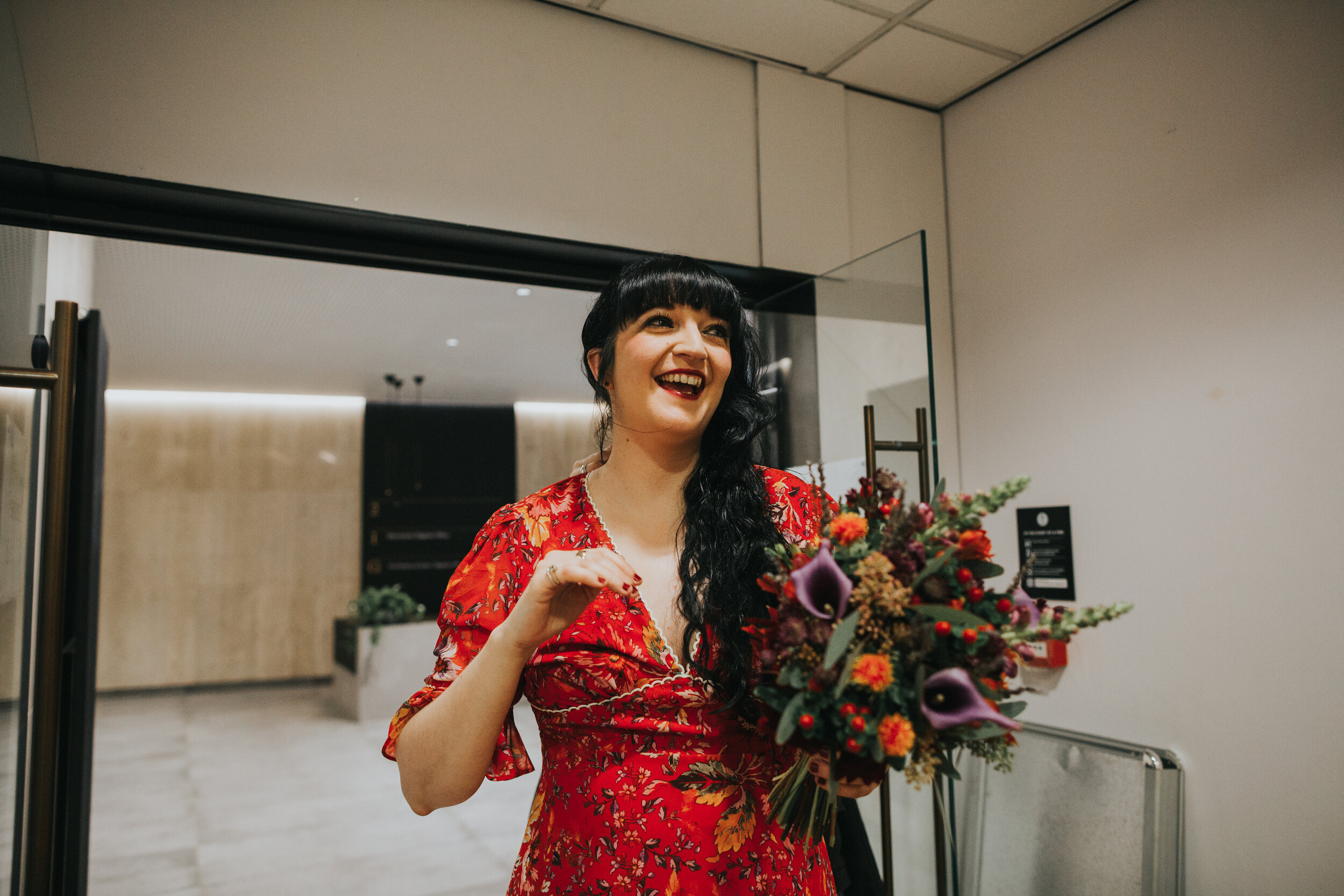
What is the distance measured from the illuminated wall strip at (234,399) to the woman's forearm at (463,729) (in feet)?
30.8

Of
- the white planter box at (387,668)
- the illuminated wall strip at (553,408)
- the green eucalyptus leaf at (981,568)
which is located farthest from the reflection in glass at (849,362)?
the illuminated wall strip at (553,408)

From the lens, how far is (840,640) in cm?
89

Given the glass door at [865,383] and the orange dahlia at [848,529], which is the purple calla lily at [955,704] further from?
the glass door at [865,383]

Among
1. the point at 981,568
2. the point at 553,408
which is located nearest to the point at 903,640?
the point at 981,568

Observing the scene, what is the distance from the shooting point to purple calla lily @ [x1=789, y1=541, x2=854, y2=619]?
0.93 metres

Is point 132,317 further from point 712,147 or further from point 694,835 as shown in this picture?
point 694,835

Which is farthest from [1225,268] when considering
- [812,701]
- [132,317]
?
[132,317]

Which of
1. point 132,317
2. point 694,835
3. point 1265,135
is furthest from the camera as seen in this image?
point 132,317

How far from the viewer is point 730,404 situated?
1.55 metres

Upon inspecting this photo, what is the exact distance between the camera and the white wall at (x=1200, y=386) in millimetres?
2092

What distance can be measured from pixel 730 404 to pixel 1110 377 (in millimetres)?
1626

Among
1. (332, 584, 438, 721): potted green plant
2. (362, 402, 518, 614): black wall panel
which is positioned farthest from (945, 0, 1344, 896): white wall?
(362, 402, 518, 614): black wall panel

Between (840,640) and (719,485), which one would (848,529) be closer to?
(840,640)

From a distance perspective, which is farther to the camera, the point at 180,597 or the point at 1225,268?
the point at 180,597
